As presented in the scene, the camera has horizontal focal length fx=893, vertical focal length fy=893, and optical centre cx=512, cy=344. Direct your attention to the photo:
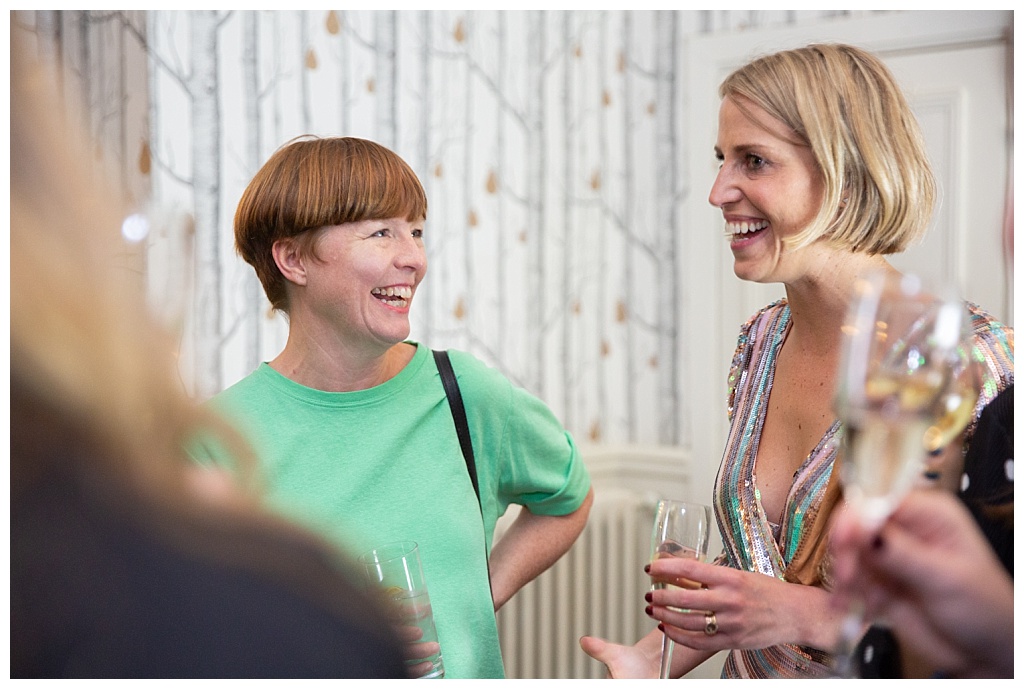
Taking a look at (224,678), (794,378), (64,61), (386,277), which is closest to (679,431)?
(794,378)

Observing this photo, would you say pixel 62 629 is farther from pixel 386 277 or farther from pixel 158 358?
pixel 386 277

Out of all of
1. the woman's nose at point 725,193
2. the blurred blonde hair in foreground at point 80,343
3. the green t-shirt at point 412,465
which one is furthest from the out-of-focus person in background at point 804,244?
the blurred blonde hair in foreground at point 80,343

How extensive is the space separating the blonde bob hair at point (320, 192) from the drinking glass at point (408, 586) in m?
0.28

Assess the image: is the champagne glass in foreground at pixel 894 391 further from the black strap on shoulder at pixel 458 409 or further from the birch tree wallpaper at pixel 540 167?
the birch tree wallpaper at pixel 540 167

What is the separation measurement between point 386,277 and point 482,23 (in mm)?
947

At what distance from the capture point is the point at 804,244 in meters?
0.73

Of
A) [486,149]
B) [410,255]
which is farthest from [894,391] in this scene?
[486,149]

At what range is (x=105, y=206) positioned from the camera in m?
0.24

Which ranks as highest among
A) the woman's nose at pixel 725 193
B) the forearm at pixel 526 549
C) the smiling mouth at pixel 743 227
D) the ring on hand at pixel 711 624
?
the woman's nose at pixel 725 193

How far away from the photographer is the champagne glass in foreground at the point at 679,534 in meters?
0.69

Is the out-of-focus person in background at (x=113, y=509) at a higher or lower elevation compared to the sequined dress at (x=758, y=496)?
higher

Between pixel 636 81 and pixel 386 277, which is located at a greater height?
pixel 636 81

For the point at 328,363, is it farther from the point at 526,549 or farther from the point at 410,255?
the point at 526,549

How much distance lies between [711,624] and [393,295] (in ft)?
1.23
